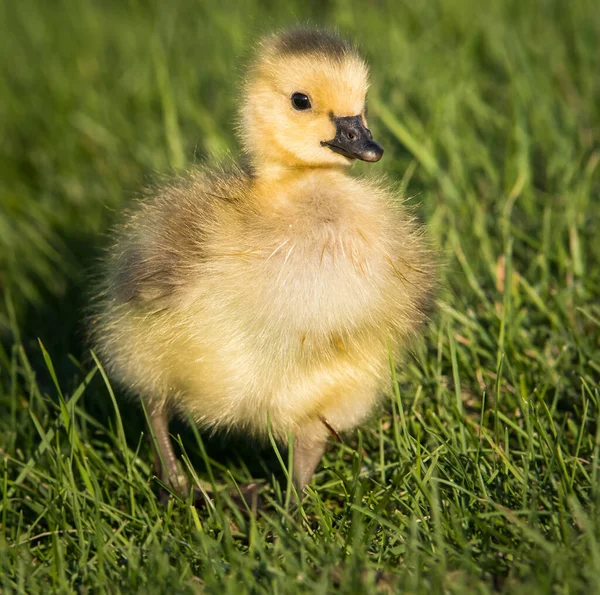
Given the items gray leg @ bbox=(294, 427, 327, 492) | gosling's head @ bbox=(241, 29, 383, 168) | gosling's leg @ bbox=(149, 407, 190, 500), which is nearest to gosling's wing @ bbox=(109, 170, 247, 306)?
gosling's head @ bbox=(241, 29, 383, 168)

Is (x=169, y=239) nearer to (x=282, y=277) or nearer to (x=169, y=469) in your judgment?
(x=282, y=277)

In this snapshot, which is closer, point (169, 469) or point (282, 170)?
point (282, 170)

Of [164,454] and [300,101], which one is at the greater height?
[300,101]

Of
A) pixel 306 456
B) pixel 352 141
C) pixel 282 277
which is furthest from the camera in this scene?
pixel 306 456

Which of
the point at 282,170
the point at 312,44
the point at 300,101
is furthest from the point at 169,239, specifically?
the point at 312,44

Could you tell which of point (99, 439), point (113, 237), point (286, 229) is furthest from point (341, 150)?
point (99, 439)

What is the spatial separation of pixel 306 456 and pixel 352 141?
0.79 m

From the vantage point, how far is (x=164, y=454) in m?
2.37

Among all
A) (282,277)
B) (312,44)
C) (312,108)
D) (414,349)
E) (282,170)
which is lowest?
(414,349)

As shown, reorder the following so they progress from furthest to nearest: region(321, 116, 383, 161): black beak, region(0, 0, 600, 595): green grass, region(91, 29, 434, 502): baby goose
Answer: region(321, 116, 383, 161): black beak, region(91, 29, 434, 502): baby goose, region(0, 0, 600, 595): green grass

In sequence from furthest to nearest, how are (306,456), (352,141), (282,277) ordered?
1. (306,456)
2. (352,141)
3. (282,277)

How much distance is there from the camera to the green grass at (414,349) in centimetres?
183

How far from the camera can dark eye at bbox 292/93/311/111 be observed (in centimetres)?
219

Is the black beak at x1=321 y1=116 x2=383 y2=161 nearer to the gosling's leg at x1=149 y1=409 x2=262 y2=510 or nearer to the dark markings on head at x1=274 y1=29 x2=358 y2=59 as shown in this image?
the dark markings on head at x1=274 y1=29 x2=358 y2=59
